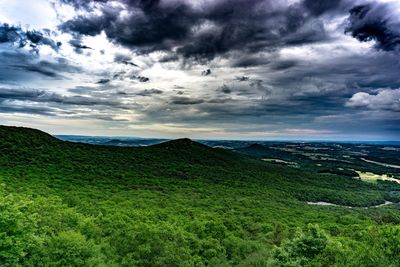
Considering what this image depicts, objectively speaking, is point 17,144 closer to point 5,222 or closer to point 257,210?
point 257,210

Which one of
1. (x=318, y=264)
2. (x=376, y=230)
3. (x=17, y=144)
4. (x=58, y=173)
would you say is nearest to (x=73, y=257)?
(x=318, y=264)

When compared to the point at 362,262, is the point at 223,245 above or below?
below

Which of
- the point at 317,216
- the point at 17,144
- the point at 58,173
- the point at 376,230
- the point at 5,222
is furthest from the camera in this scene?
the point at 17,144

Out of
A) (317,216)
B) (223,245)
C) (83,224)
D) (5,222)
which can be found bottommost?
(317,216)

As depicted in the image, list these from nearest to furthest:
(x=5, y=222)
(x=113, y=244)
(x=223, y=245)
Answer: (x=5, y=222)
(x=113, y=244)
(x=223, y=245)

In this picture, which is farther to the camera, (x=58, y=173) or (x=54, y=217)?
(x=58, y=173)

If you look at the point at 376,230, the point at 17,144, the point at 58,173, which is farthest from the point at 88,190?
the point at 376,230

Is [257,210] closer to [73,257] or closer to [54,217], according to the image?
[54,217]

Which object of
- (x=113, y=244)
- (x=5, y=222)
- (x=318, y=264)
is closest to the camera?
(x=5, y=222)

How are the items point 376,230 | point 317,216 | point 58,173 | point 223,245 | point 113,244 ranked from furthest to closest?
point 58,173
point 317,216
point 223,245
point 113,244
point 376,230
